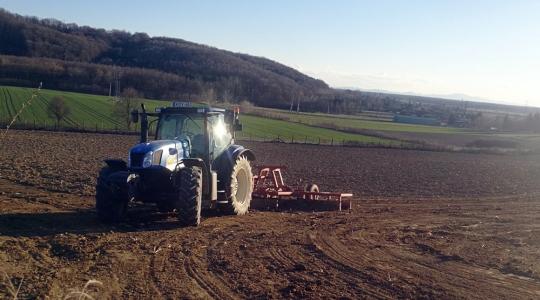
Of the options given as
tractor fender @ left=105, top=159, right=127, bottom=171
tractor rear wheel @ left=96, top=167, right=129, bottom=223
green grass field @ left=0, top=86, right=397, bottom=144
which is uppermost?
tractor fender @ left=105, top=159, right=127, bottom=171

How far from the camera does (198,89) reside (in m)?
73.4

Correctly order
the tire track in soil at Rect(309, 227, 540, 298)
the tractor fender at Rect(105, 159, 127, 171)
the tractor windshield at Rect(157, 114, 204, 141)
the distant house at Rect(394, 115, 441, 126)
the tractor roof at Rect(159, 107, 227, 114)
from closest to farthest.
Result: the tire track in soil at Rect(309, 227, 540, 298), the tractor fender at Rect(105, 159, 127, 171), the tractor roof at Rect(159, 107, 227, 114), the tractor windshield at Rect(157, 114, 204, 141), the distant house at Rect(394, 115, 441, 126)

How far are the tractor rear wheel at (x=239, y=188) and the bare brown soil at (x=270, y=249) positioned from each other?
0.27 meters

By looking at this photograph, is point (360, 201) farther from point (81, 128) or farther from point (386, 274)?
point (81, 128)

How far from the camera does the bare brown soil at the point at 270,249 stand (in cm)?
697

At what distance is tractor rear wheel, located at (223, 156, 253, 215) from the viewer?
11742 mm

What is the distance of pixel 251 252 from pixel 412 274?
2.49 meters

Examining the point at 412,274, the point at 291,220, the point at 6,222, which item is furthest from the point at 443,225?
the point at 6,222

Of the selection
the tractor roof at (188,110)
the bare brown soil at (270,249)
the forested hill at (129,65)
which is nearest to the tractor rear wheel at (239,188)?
the bare brown soil at (270,249)

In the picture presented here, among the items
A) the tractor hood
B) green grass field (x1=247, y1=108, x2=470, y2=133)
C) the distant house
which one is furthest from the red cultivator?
the distant house

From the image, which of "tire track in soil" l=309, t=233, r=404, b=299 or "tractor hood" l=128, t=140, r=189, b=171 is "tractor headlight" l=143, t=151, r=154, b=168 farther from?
"tire track in soil" l=309, t=233, r=404, b=299

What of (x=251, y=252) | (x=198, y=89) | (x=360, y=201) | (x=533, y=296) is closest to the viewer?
(x=533, y=296)

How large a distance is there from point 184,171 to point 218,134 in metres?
2.12

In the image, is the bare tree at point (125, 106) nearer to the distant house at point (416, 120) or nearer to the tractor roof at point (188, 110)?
the tractor roof at point (188, 110)
